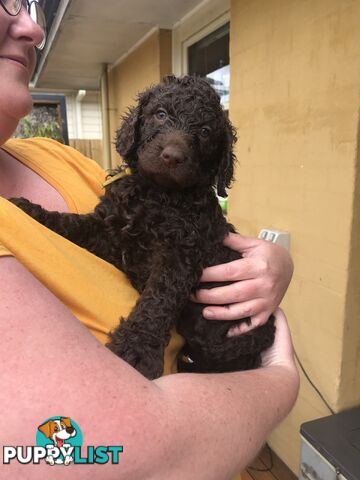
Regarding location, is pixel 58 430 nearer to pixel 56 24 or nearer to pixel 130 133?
pixel 130 133

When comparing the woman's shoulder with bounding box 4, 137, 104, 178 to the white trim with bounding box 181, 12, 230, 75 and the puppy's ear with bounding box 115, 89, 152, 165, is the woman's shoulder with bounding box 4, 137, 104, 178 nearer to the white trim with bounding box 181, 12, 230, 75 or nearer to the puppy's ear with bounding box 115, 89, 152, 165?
the puppy's ear with bounding box 115, 89, 152, 165

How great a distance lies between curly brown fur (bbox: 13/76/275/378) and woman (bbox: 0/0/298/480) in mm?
69

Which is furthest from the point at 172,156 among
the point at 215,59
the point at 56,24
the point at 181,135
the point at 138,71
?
the point at 138,71

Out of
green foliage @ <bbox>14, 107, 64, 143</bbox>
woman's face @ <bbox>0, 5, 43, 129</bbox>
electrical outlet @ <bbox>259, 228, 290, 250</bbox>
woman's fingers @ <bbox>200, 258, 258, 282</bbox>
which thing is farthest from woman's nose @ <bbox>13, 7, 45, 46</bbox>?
green foliage @ <bbox>14, 107, 64, 143</bbox>

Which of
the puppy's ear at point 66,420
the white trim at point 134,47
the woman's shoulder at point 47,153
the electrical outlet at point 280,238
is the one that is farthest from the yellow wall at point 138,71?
the puppy's ear at point 66,420

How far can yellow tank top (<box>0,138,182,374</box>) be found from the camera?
88 centimetres

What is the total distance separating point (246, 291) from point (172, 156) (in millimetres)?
450

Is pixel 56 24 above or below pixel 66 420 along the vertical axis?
above

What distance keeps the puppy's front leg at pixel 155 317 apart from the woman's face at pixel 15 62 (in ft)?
1.89

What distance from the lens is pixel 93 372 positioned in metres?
0.69

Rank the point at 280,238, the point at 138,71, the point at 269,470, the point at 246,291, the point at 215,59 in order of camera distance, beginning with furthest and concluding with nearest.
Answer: the point at 138,71 < the point at 215,59 < the point at 269,470 < the point at 280,238 < the point at 246,291

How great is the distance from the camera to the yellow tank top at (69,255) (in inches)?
34.5

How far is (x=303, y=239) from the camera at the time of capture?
2340 mm

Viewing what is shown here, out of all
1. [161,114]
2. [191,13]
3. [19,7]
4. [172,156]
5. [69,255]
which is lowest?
[69,255]
